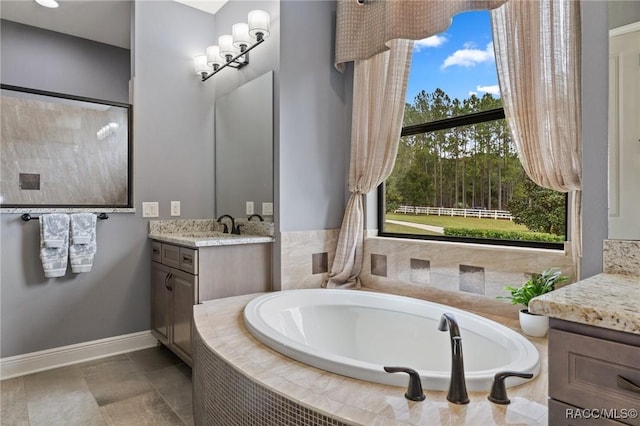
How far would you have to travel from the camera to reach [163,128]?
3105 millimetres

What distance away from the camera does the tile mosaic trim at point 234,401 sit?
1144 mm

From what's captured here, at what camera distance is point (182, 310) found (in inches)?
99.3

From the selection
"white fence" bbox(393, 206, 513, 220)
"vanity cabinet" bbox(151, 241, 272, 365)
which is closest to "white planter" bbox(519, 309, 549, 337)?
"white fence" bbox(393, 206, 513, 220)

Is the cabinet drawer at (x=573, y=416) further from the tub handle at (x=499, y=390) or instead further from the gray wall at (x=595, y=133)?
the gray wall at (x=595, y=133)

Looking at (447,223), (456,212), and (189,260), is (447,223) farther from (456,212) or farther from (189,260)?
(189,260)

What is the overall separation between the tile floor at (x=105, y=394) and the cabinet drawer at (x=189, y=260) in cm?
73

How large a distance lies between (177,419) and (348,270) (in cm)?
141

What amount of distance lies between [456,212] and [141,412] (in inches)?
87.2

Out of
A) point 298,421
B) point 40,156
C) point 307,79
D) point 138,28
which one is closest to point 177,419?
point 298,421

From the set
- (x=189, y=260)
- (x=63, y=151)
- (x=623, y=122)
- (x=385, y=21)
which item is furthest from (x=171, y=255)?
(x=623, y=122)

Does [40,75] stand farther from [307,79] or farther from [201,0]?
[307,79]

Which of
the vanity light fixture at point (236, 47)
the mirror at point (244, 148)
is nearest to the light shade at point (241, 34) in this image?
the vanity light fixture at point (236, 47)

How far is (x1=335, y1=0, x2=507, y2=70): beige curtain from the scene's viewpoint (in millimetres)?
2055

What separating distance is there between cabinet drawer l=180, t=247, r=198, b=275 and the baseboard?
95cm
